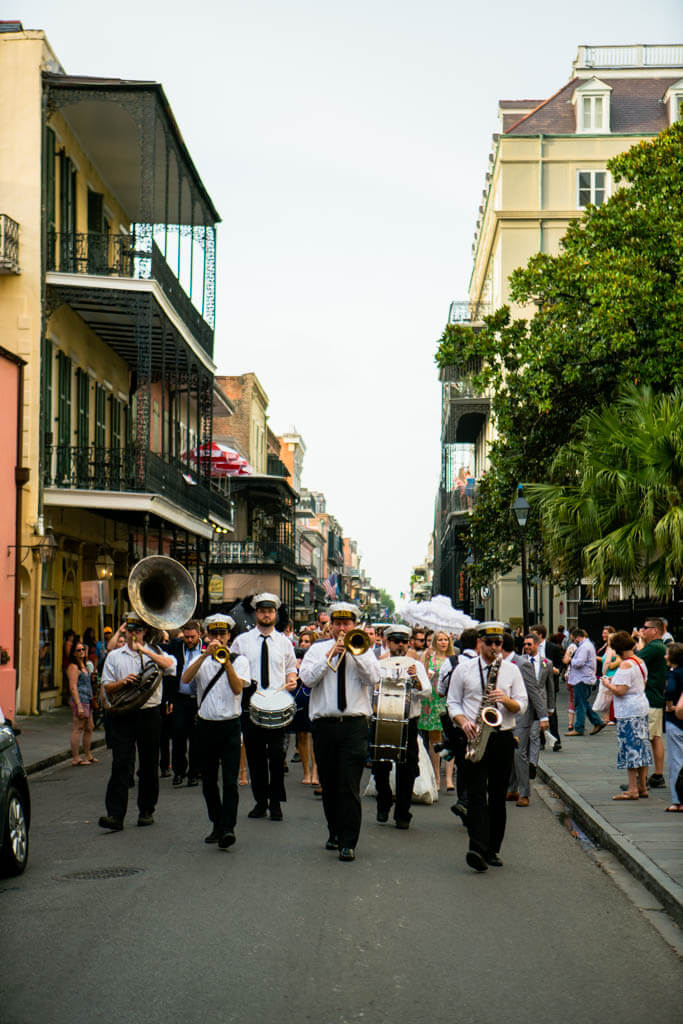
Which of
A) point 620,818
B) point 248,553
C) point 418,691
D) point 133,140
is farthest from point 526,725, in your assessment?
point 248,553

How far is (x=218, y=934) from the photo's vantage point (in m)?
7.11

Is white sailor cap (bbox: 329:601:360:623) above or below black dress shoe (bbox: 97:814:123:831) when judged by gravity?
above

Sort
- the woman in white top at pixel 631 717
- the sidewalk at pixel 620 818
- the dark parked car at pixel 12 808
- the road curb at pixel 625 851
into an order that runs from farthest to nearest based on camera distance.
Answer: the woman in white top at pixel 631 717
the sidewalk at pixel 620 818
the dark parked car at pixel 12 808
the road curb at pixel 625 851

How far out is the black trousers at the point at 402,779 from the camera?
11391 mm

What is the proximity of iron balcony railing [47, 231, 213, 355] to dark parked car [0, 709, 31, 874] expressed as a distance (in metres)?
16.5

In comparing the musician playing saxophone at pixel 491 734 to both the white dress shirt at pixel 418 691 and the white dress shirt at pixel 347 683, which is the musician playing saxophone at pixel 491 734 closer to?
the white dress shirt at pixel 347 683

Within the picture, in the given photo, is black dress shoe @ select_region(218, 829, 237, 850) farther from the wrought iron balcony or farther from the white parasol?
the wrought iron balcony

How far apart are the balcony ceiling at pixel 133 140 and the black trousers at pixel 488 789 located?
15.4 metres

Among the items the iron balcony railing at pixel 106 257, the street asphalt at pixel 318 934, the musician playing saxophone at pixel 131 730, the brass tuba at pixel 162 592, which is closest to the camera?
the street asphalt at pixel 318 934

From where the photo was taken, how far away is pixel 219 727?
10.4m

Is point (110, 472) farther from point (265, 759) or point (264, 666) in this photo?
point (265, 759)

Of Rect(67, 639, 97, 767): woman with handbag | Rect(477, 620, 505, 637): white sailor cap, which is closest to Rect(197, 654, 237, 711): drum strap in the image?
Rect(477, 620, 505, 637): white sailor cap

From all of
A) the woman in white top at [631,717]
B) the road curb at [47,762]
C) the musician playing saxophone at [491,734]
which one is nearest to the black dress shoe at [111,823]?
the musician playing saxophone at [491,734]

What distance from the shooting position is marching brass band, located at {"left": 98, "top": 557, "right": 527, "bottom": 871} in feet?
30.8
